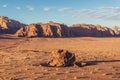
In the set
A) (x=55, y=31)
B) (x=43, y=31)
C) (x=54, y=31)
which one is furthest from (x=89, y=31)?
(x=43, y=31)

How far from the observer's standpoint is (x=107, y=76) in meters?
16.8

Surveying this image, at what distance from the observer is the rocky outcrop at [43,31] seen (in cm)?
7019

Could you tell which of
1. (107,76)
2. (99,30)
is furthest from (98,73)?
(99,30)

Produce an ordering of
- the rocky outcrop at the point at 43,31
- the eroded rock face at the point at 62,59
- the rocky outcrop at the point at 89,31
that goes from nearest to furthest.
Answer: the eroded rock face at the point at 62,59
the rocky outcrop at the point at 43,31
the rocky outcrop at the point at 89,31

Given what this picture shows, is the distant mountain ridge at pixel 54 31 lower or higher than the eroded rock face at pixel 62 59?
higher

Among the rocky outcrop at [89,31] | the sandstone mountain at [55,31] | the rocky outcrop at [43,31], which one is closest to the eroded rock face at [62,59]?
the sandstone mountain at [55,31]

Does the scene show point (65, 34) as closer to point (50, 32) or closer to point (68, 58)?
point (50, 32)

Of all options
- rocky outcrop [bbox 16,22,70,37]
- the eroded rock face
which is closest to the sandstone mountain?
rocky outcrop [bbox 16,22,70,37]

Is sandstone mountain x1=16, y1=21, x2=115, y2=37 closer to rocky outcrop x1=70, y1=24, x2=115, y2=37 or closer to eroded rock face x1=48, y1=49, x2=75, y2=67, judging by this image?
rocky outcrop x1=70, y1=24, x2=115, y2=37

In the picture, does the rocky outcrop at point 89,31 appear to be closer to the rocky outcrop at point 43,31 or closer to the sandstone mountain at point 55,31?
the sandstone mountain at point 55,31

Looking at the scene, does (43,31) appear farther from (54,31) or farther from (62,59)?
(62,59)

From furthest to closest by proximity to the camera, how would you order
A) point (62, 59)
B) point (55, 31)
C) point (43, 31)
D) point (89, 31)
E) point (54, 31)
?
1. point (89, 31)
2. point (55, 31)
3. point (54, 31)
4. point (43, 31)
5. point (62, 59)

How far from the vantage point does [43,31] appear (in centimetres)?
7306

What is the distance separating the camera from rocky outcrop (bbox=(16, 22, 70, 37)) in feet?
230
